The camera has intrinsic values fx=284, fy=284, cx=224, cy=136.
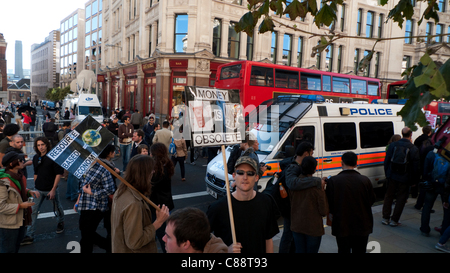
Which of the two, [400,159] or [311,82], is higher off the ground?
[311,82]

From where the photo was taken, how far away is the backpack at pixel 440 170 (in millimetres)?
5355

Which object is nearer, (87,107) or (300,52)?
(87,107)

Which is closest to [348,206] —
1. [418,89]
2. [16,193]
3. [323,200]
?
[323,200]

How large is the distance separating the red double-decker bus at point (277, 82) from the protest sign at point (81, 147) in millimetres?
10862

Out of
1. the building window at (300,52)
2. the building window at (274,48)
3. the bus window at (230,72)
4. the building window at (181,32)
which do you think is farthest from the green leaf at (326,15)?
the building window at (300,52)

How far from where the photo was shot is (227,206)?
106 inches

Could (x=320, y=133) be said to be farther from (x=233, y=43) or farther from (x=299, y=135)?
(x=233, y=43)

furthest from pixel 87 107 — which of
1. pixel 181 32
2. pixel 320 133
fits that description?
pixel 320 133

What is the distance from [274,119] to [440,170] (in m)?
3.44

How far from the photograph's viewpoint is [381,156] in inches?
313

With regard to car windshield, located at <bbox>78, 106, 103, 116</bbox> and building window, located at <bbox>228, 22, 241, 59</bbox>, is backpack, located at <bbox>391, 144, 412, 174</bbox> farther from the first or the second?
car windshield, located at <bbox>78, 106, 103, 116</bbox>

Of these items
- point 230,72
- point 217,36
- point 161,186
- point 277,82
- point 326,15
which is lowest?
point 161,186
